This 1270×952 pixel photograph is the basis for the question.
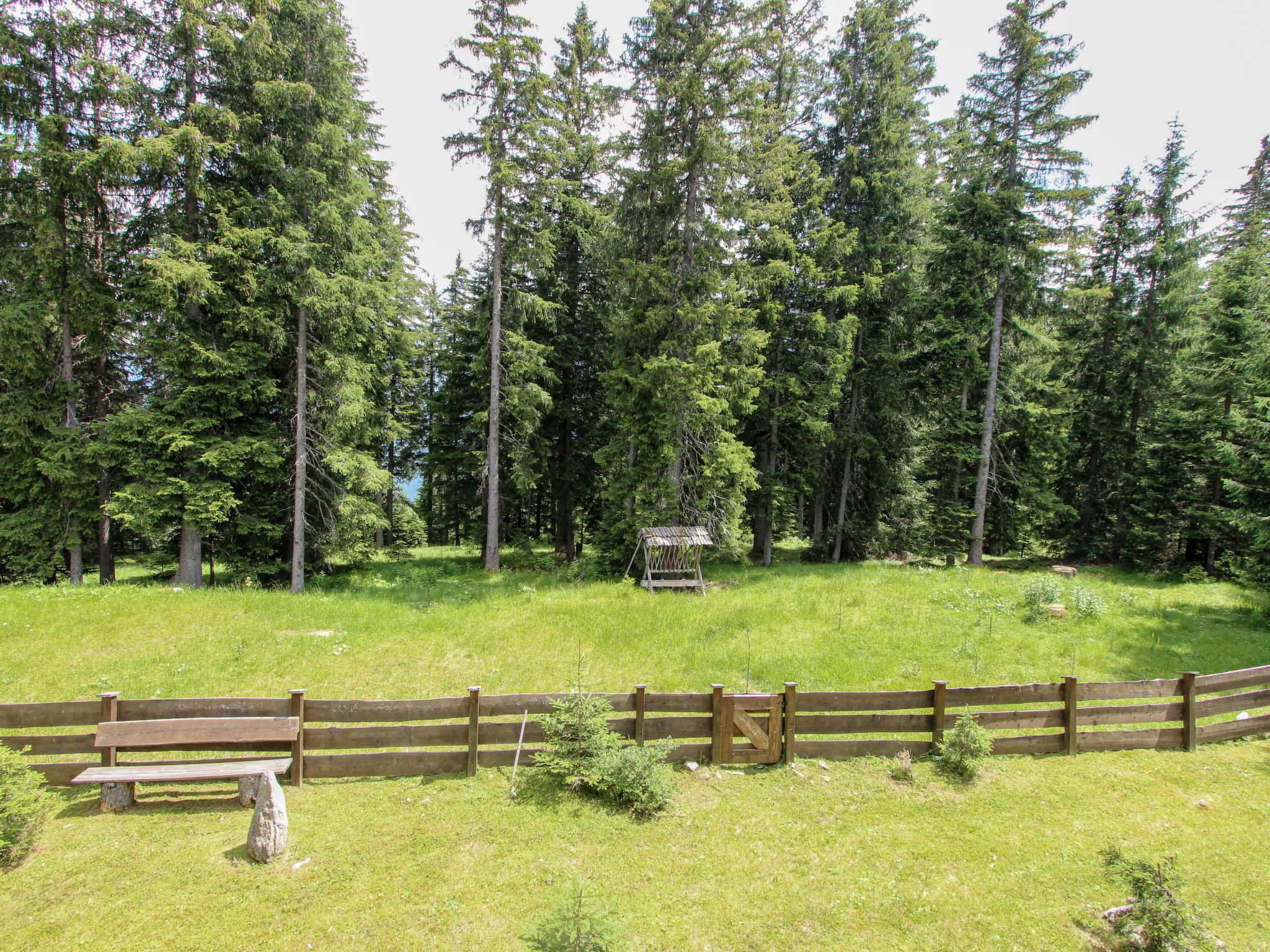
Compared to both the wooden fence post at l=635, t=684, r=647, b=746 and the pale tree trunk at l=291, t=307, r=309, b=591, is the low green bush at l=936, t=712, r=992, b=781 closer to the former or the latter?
the wooden fence post at l=635, t=684, r=647, b=746

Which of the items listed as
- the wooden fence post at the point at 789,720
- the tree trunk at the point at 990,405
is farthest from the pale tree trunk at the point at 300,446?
the tree trunk at the point at 990,405

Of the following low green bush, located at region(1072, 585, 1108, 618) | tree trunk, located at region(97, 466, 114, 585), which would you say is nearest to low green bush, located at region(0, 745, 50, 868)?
tree trunk, located at region(97, 466, 114, 585)

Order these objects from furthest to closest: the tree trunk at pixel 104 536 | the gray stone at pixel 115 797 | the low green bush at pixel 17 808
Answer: the tree trunk at pixel 104 536 → the gray stone at pixel 115 797 → the low green bush at pixel 17 808

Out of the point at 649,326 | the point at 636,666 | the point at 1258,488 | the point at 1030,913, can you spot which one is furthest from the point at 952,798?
the point at 1258,488

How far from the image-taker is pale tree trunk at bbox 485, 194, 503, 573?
750 inches

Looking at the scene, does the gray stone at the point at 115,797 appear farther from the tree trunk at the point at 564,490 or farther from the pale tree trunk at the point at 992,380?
the pale tree trunk at the point at 992,380

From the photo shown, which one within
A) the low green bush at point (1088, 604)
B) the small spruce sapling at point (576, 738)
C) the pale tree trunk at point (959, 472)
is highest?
Answer: the pale tree trunk at point (959, 472)

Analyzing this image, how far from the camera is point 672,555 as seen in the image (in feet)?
53.1

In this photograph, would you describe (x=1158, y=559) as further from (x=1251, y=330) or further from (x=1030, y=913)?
(x=1030, y=913)

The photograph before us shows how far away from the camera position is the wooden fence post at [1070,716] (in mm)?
7422

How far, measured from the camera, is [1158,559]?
21.4 m

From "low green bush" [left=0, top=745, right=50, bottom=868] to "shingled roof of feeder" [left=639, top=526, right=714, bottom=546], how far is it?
11709mm

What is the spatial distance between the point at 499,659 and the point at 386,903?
6.22 metres

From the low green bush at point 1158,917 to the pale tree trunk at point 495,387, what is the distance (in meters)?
17.3
